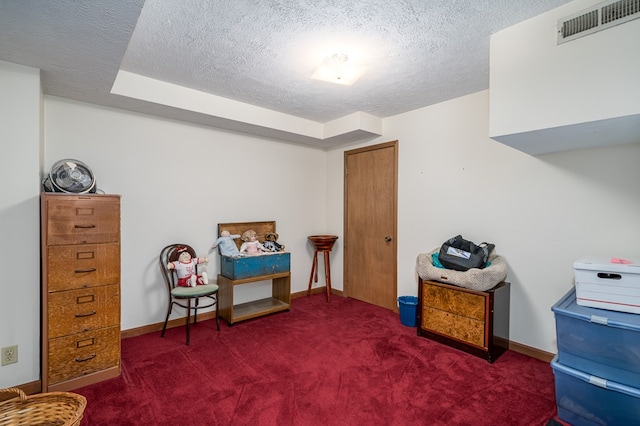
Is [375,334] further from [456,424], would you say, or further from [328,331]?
[456,424]

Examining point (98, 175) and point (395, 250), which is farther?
point (395, 250)

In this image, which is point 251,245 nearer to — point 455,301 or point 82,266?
point 82,266

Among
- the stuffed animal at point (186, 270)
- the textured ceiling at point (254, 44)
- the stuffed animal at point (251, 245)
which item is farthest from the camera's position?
the stuffed animal at point (251, 245)

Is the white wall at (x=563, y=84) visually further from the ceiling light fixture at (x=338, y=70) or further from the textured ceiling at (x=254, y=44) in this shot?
the ceiling light fixture at (x=338, y=70)

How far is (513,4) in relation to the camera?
66.8 inches

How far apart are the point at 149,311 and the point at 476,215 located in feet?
11.1

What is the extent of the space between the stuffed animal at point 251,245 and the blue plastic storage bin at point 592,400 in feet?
9.15

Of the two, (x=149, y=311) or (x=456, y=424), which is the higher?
(x=149, y=311)

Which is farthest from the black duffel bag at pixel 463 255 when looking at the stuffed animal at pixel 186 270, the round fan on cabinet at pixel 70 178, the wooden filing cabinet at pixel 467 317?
the round fan on cabinet at pixel 70 178

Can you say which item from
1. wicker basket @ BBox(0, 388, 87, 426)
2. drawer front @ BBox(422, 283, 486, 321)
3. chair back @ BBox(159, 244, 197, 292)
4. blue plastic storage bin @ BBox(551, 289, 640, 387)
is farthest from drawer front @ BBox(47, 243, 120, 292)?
blue plastic storage bin @ BBox(551, 289, 640, 387)

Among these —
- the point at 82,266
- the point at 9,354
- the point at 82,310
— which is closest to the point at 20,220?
the point at 82,266

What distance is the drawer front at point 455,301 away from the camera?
8.33 feet

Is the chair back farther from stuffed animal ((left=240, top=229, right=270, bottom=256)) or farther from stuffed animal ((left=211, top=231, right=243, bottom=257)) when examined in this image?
stuffed animal ((left=240, top=229, right=270, bottom=256))

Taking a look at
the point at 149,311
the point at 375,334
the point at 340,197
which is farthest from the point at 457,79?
the point at 149,311
